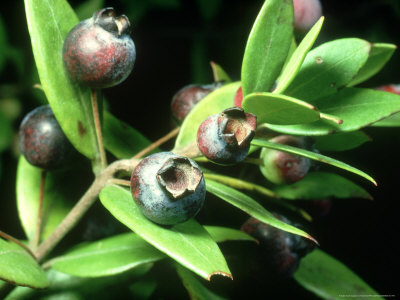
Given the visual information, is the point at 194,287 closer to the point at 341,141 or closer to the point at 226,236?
the point at 226,236

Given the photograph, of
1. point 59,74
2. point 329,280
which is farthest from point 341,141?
point 59,74

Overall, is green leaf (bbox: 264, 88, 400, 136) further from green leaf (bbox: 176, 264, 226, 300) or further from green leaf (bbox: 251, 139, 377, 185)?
green leaf (bbox: 176, 264, 226, 300)

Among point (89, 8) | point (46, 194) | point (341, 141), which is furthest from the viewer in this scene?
point (89, 8)

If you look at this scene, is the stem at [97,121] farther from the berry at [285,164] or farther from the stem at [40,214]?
the berry at [285,164]

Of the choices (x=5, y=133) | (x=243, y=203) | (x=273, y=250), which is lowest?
(x=5, y=133)

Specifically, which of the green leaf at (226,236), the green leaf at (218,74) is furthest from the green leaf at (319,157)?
the green leaf at (218,74)

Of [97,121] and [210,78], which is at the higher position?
[97,121]
